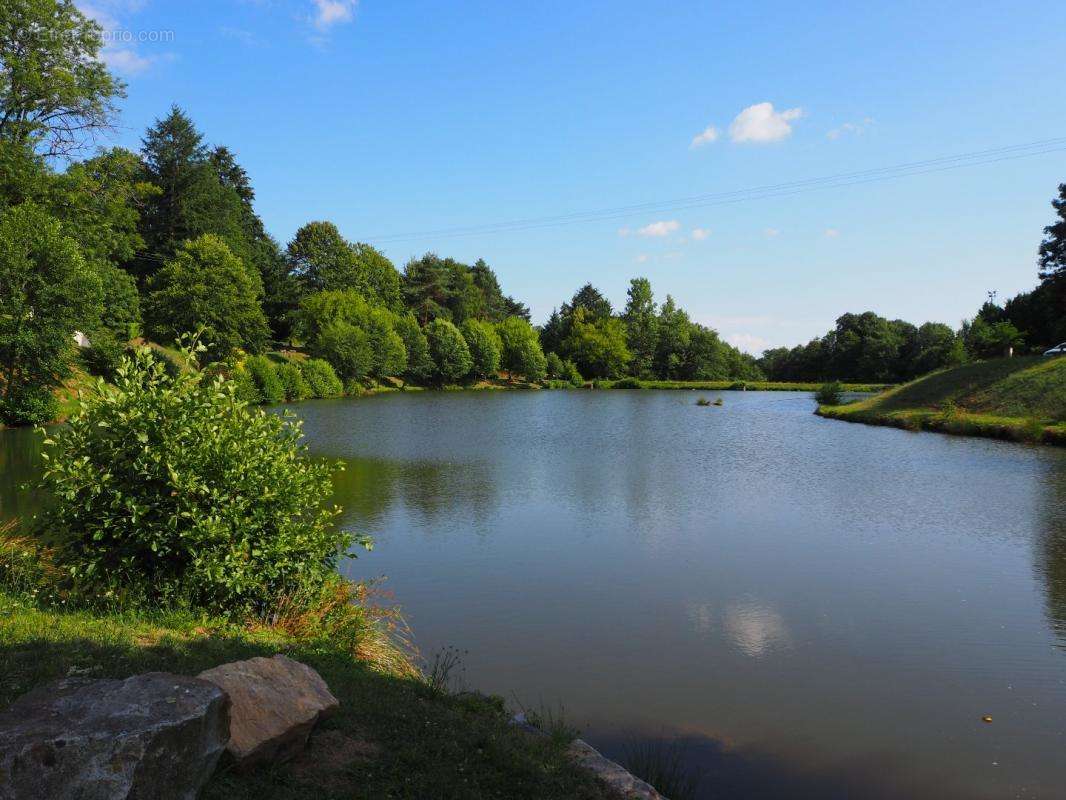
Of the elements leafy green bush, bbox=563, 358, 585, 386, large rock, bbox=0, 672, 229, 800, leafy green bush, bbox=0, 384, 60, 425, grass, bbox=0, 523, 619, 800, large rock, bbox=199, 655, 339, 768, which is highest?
leafy green bush, bbox=563, 358, 585, 386

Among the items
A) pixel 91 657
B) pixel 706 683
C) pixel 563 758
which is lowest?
pixel 706 683

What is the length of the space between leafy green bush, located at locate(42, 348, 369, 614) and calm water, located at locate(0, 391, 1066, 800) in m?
2.54

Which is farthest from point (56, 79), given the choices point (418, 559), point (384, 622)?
point (384, 622)

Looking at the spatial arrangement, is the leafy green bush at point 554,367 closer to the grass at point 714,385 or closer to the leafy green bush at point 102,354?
the grass at point 714,385

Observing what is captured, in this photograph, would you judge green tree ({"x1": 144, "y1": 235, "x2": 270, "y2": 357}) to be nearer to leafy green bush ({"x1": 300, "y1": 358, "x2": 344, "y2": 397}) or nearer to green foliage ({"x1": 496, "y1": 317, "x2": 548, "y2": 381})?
leafy green bush ({"x1": 300, "y1": 358, "x2": 344, "y2": 397})

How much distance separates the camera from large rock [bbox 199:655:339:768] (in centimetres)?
430

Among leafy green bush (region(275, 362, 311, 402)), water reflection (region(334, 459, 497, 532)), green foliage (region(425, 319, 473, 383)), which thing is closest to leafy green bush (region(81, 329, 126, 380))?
leafy green bush (region(275, 362, 311, 402))

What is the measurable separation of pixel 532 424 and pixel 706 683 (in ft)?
108

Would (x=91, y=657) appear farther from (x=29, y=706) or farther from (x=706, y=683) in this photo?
(x=706, y=683)

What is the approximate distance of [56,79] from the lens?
32250 mm

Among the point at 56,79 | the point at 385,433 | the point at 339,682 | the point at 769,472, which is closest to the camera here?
the point at 339,682

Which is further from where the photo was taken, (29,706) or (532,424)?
(532,424)

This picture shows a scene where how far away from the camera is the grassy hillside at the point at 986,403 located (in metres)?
33.1

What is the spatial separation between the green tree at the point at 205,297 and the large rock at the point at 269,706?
51207 mm
